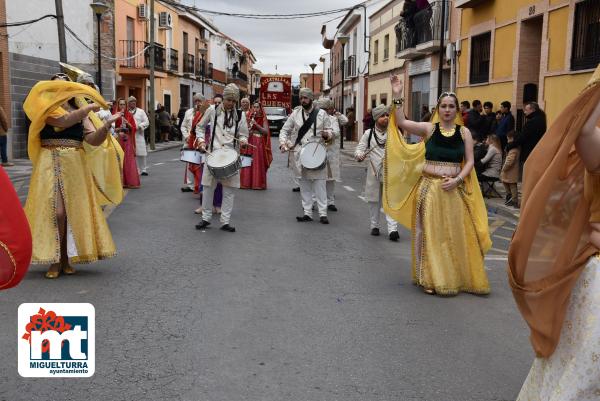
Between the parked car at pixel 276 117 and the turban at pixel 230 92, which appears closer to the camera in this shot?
the turban at pixel 230 92

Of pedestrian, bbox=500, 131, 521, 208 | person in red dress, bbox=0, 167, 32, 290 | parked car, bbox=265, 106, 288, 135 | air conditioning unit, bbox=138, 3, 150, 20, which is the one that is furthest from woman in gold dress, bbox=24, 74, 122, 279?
parked car, bbox=265, 106, 288, 135

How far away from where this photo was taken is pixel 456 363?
4.31 metres

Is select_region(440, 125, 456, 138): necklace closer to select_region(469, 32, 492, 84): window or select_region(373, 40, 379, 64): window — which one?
select_region(469, 32, 492, 84): window

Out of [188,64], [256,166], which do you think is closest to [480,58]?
[256,166]

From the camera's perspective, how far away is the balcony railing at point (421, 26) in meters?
Result: 22.8

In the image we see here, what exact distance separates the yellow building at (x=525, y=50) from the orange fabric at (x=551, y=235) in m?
11.3

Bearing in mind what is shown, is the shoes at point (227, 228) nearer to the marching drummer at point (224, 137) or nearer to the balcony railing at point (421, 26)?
the marching drummer at point (224, 137)

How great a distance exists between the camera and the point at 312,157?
995cm

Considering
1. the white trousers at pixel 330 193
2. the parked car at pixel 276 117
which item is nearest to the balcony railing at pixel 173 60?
the parked car at pixel 276 117

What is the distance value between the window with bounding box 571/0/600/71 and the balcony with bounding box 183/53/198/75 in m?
35.4

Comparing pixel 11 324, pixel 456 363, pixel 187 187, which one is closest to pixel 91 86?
pixel 11 324

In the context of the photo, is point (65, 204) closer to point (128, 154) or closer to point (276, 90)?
point (128, 154)

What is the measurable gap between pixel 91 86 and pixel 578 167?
4.81m

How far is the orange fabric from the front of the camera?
2.77m
